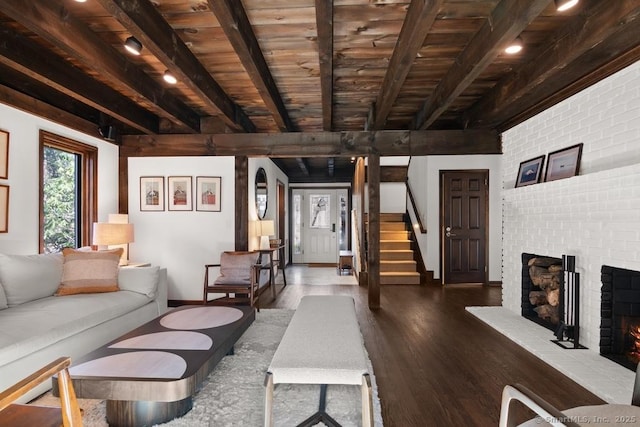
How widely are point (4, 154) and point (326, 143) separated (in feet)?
10.8

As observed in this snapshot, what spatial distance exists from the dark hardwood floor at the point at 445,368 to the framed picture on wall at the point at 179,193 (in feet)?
5.94

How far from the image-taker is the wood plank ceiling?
207 cm

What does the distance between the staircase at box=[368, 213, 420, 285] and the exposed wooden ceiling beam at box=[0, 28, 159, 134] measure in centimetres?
457

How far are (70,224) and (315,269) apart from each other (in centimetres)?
513

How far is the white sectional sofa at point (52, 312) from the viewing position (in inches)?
81.4

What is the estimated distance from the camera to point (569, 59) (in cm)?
237

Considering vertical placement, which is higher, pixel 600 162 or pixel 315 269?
pixel 600 162

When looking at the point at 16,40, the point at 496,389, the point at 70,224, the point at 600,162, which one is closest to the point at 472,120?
the point at 600,162

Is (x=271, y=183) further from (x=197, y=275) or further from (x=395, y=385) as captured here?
(x=395, y=385)

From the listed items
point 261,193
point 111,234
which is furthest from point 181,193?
point 261,193

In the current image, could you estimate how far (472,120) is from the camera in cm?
416

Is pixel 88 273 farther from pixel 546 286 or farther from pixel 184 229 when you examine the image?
pixel 546 286

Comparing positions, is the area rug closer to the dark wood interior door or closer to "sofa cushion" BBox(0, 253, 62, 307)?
"sofa cushion" BBox(0, 253, 62, 307)

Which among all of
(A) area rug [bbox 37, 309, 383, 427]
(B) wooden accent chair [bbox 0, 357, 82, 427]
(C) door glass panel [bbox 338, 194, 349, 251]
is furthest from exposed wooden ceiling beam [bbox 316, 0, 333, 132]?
(C) door glass panel [bbox 338, 194, 349, 251]
